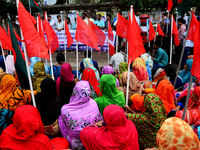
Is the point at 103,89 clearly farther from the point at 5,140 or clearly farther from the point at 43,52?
the point at 5,140

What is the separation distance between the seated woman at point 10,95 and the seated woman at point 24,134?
1.16 meters

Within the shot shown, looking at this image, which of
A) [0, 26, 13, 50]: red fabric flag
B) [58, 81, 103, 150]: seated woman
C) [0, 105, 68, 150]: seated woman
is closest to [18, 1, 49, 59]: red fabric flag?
[58, 81, 103, 150]: seated woman

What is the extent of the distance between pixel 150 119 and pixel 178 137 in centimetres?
100

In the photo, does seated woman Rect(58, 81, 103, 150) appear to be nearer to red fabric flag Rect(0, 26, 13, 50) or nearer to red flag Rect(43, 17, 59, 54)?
red flag Rect(43, 17, 59, 54)

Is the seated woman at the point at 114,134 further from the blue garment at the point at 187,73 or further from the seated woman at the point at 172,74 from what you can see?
the blue garment at the point at 187,73

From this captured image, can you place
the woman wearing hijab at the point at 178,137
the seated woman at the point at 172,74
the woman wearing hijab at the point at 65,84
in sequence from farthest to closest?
the seated woman at the point at 172,74, the woman wearing hijab at the point at 65,84, the woman wearing hijab at the point at 178,137

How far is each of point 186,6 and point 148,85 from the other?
2.46 metres

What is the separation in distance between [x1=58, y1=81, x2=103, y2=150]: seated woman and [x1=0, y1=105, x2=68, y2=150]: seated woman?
0.57 metres

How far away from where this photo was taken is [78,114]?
8.75 ft

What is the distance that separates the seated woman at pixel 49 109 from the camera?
2.96 m

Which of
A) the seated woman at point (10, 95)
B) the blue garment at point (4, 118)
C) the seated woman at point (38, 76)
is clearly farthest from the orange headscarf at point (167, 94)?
the seated woman at point (38, 76)

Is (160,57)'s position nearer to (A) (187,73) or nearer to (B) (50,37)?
(A) (187,73)

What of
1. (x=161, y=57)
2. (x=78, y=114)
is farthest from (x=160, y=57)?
(x=78, y=114)

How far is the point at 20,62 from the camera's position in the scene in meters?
3.01
